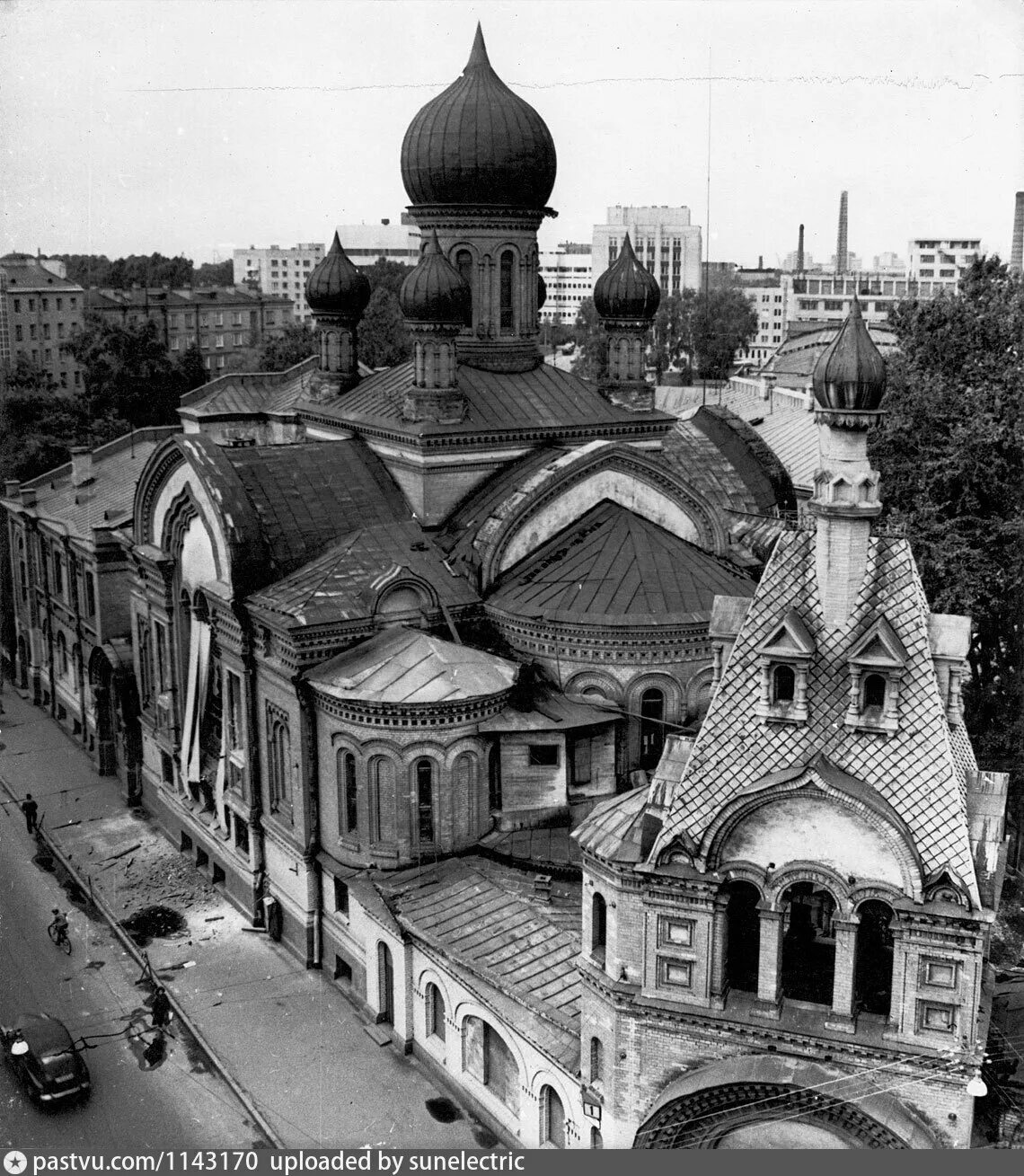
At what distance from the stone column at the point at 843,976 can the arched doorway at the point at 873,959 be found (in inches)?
3.4

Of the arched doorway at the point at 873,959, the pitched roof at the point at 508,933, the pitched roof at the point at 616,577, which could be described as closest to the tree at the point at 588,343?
the pitched roof at the point at 616,577

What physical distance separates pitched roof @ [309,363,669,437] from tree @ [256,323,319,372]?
41.3 metres

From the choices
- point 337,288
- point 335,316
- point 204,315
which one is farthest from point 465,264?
point 204,315

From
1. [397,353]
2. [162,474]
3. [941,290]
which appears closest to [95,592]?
[162,474]

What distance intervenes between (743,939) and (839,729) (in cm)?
312

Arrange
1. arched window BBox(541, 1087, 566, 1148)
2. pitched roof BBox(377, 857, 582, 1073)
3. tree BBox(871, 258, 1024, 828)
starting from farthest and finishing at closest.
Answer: tree BBox(871, 258, 1024, 828), pitched roof BBox(377, 857, 582, 1073), arched window BBox(541, 1087, 566, 1148)

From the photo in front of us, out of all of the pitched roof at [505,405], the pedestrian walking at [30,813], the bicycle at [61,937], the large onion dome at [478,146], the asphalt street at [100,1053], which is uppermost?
the large onion dome at [478,146]

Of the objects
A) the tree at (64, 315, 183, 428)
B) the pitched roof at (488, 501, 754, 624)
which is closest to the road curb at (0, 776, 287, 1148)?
the pitched roof at (488, 501, 754, 624)

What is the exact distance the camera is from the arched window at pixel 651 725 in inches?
1024

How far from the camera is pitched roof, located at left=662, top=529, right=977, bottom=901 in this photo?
15.1 m

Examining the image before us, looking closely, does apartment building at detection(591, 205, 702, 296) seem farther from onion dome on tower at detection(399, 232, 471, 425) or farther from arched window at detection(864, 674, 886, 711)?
arched window at detection(864, 674, 886, 711)

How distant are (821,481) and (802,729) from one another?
113 inches

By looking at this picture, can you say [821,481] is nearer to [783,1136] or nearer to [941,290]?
[783,1136]

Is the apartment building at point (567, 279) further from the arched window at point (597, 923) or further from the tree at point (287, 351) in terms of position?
the arched window at point (597, 923)
